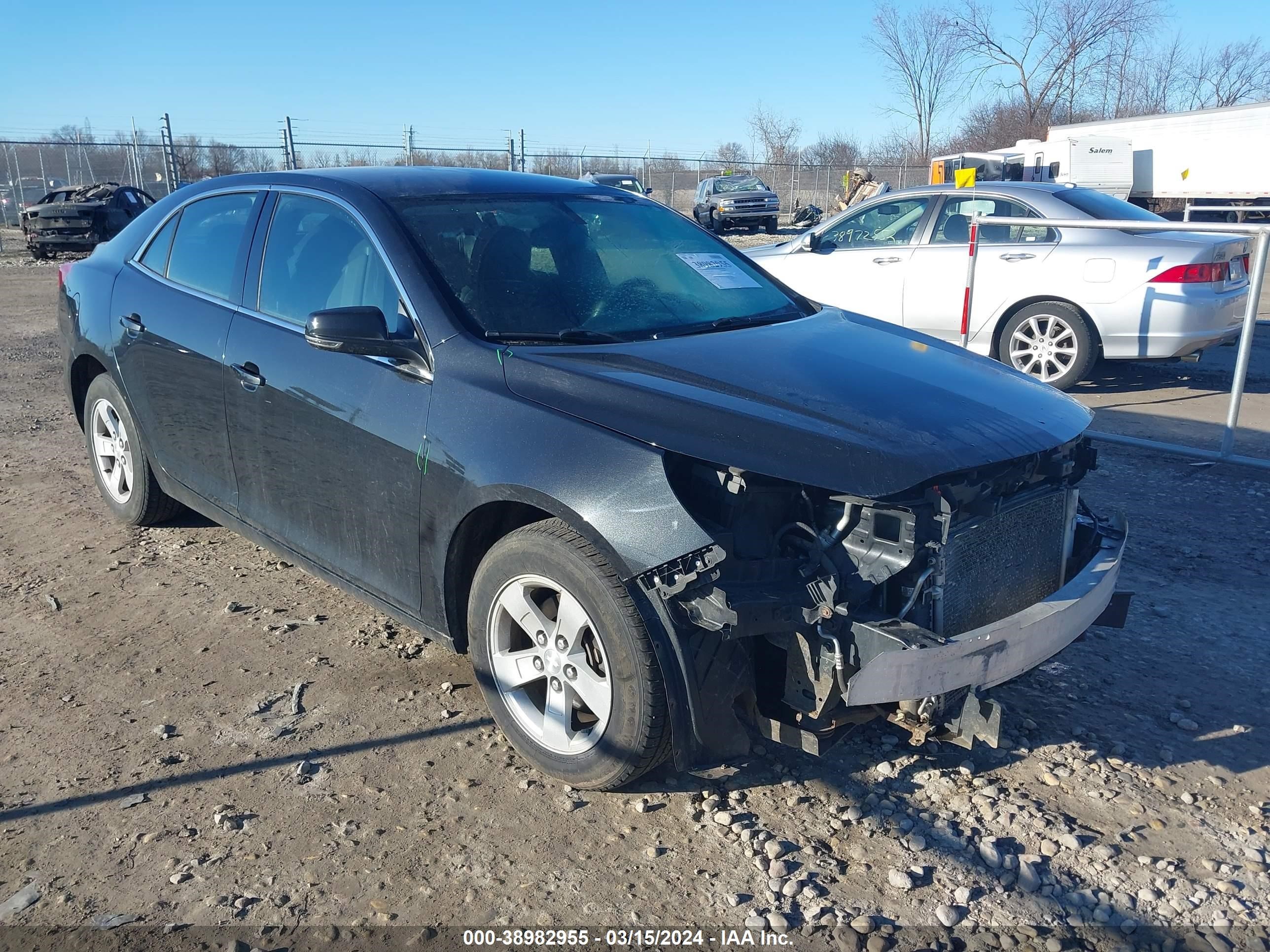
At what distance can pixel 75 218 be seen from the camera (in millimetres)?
21328

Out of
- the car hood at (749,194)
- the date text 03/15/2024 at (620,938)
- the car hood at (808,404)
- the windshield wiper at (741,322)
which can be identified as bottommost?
the date text 03/15/2024 at (620,938)

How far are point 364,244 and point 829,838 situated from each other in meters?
2.49

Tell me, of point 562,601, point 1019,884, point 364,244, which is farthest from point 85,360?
point 1019,884

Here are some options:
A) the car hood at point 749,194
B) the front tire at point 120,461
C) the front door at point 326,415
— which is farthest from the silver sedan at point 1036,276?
the car hood at point 749,194

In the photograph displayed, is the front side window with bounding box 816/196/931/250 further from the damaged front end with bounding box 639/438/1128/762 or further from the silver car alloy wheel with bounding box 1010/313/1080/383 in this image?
the damaged front end with bounding box 639/438/1128/762

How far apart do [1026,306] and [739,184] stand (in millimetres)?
25053

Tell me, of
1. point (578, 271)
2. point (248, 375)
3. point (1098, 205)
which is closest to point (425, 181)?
point (578, 271)

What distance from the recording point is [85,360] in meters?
5.20

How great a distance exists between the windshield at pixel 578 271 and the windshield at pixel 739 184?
94.8 ft

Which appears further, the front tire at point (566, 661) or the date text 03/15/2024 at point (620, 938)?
the front tire at point (566, 661)

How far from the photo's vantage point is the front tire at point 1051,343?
27.0 ft

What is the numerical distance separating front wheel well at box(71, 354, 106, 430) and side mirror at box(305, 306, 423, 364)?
2.46 metres

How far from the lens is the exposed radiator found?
2.86m

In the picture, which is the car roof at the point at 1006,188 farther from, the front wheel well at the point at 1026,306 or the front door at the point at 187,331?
the front door at the point at 187,331
